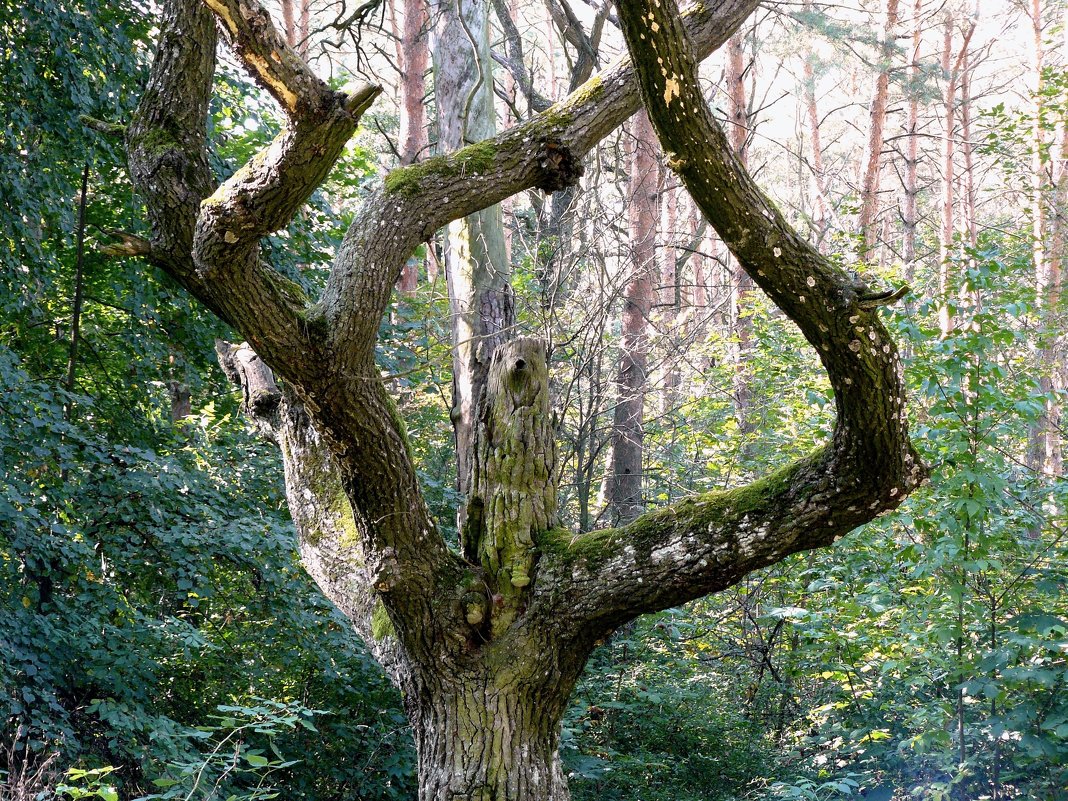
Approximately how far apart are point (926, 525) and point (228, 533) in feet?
13.1

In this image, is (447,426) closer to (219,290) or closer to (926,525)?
(926,525)

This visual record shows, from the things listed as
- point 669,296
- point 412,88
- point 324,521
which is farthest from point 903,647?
point 669,296

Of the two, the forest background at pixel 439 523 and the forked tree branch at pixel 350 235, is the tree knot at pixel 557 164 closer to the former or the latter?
the forked tree branch at pixel 350 235

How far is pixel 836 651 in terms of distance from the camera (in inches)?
240

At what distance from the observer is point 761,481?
3.07 m

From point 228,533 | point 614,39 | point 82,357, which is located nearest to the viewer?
point 228,533

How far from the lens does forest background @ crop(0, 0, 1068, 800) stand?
14.7 feet

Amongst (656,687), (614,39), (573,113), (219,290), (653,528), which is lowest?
(656,687)

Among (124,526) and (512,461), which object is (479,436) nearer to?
(512,461)

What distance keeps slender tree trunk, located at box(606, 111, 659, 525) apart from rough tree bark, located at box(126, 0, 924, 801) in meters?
4.04

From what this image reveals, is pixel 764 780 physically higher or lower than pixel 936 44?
lower

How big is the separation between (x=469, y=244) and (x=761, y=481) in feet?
12.9

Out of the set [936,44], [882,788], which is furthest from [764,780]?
[936,44]

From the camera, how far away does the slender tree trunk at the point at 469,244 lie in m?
6.47
